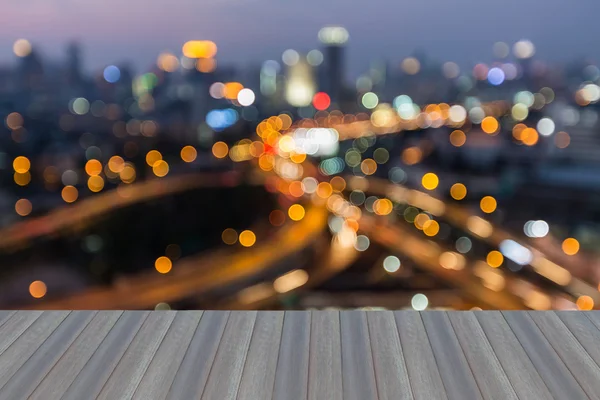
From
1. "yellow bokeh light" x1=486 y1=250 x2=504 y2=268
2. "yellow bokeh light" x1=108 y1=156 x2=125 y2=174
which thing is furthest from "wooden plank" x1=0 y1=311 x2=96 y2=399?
"yellow bokeh light" x1=108 y1=156 x2=125 y2=174

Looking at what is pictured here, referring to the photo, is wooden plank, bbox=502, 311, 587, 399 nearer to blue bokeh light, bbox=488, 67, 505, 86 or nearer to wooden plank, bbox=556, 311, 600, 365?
wooden plank, bbox=556, 311, 600, 365

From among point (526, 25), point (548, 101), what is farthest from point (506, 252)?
point (526, 25)

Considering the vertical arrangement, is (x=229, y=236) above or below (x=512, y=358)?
below

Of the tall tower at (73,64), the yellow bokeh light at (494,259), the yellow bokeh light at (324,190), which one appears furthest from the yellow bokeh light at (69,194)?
the yellow bokeh light at (494,259)

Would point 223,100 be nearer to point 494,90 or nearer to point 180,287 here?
point 494,90

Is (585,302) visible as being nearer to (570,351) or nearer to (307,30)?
(570,351)

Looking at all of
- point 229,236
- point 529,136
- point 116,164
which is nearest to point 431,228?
point 229,236
